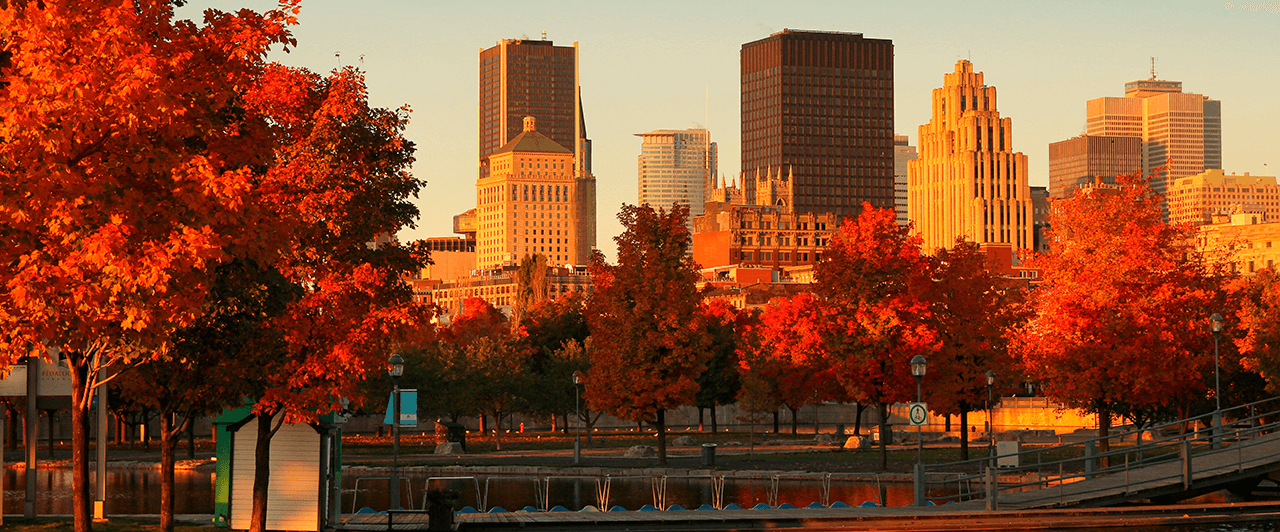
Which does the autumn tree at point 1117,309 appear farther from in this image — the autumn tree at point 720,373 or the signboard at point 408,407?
the autumn tree at point 720,373

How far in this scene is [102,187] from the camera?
18.3 meters

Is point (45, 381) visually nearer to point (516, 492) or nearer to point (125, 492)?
point (125, 492)

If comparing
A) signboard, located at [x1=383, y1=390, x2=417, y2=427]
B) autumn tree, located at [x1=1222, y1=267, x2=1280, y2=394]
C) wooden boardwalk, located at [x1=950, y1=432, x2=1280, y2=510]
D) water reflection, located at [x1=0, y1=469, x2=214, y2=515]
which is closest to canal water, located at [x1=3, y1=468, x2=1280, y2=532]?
water reflection, located at [x1=0, y1=469, x2=214, y2=515]

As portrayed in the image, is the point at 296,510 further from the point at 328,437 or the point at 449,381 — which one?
the point at 449,381

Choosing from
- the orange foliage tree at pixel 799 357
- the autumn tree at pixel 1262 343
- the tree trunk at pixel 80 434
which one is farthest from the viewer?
the autumn tree at pixel 1262 343

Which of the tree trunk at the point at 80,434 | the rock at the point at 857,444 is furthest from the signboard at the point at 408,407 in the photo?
the rock at the point at 857,444

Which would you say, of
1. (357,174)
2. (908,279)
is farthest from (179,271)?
(908,279)

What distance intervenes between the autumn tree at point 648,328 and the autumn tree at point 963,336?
9.11 metres

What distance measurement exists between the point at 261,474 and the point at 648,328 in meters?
27.9

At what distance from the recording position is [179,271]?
61.9ft

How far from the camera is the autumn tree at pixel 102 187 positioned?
17797 mm

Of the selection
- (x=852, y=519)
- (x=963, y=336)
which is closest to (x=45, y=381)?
(x=852, y=519)

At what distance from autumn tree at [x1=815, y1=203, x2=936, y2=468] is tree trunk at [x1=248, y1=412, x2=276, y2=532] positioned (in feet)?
90.3

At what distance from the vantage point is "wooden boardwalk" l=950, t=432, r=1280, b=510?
1243 inches
